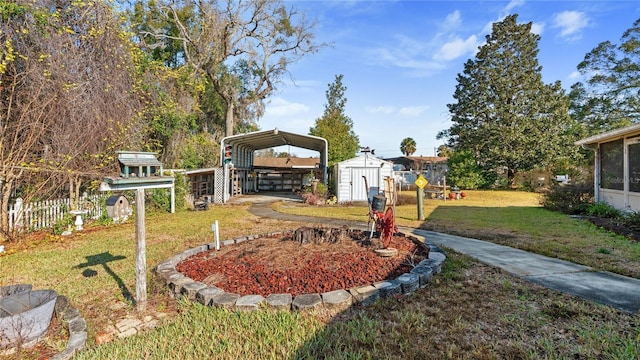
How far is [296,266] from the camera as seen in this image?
3.84m

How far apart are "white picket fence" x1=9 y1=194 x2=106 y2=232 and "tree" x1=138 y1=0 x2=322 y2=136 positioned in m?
11.8

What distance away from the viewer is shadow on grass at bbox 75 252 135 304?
3.47 metres

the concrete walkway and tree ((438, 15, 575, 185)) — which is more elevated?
tree ((438, 15, 575, 185))

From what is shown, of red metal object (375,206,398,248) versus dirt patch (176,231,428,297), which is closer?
dirt patch (176,231,428,297)

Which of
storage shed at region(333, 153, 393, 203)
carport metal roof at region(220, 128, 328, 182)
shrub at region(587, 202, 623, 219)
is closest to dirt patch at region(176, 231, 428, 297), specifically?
shrub at region(587, 202, 623, 219)

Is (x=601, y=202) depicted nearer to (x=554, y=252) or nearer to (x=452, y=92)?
(x=554, y=252)

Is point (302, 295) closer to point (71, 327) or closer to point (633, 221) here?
point (71, 327)

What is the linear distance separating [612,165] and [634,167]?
1.16 m

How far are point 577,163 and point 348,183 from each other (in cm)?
1770

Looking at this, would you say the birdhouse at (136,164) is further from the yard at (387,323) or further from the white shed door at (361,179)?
the white shed door at (361,179)

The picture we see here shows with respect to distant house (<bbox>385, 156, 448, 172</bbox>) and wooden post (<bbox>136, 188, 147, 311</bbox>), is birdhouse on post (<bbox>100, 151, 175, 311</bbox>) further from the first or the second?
distant house (<bbox>385, 156, 448, 172</bbox>)

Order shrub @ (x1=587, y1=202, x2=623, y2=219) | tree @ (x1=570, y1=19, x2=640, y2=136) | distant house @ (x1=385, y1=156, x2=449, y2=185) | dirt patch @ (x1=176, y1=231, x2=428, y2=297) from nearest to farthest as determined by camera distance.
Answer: dirt patch @ (x1=176, y1=231, x2=428, y2=297) → shrub @ (x1=587, y1=202, x2=623, y2=219) → tree @ (x1=570, y1=19, x2=640, y2=136) → distant house @ (x1=385, y1=156, x2=449, y2=185)

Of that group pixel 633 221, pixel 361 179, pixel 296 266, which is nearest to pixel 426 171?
pixel 361 179

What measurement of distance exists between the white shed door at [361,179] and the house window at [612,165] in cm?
812
